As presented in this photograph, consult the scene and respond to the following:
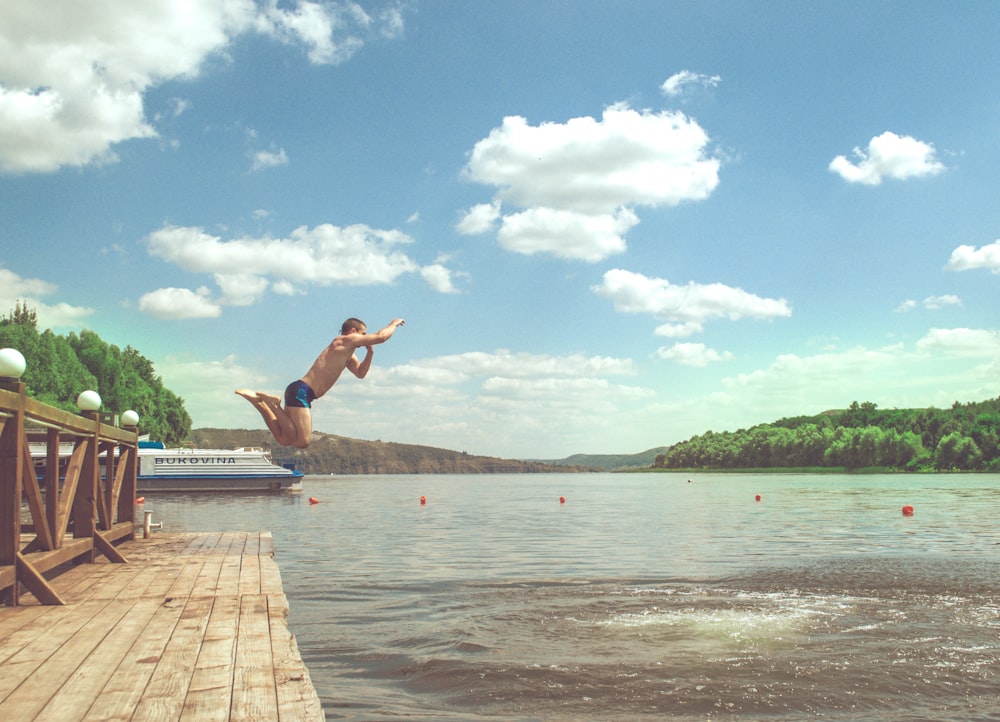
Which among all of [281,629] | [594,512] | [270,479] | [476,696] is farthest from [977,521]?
[270,479]

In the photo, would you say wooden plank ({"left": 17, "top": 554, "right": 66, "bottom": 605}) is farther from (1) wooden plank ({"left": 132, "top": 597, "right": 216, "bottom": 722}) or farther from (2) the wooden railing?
(1) wooden plank ({"left": 132, "top": 597, "right": 216, "bottom": 722})

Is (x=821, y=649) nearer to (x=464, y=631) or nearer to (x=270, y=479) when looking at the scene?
(x=464, y=631)

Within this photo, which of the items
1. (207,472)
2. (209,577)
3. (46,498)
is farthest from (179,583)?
(207,472)

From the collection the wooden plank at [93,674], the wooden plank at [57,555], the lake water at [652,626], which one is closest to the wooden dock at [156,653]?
the wooden plank at [93,674]

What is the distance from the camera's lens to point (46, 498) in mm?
10789

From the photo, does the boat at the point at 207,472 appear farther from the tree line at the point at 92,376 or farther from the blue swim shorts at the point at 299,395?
the blue swim shorts at the point at 299,395

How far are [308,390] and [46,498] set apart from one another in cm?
590

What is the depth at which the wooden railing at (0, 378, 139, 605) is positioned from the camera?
951cm

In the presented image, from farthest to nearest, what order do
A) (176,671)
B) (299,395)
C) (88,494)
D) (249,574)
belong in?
1. (88,494)
2. (249,574)
3. (299,395)
4. (176,671)

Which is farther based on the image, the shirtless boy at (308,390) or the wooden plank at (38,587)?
the wooden plank at (38,587)

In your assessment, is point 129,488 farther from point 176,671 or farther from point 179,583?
point 176,671

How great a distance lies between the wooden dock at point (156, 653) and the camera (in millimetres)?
5523

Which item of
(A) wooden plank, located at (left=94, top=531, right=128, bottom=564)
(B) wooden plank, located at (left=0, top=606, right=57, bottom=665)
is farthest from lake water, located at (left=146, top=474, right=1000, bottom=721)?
(A) wooden plank, located at (left=94, top=531, right=128, bottom=564)

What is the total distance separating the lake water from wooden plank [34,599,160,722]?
2.53 meters
